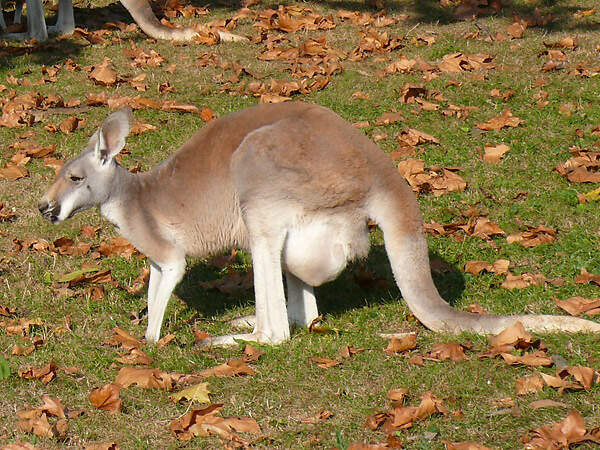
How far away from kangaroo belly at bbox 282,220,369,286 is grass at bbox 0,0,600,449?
41 centimetres

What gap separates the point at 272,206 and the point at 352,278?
1.25 m

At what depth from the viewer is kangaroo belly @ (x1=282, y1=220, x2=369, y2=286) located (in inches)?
189

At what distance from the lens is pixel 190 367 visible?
4742mm

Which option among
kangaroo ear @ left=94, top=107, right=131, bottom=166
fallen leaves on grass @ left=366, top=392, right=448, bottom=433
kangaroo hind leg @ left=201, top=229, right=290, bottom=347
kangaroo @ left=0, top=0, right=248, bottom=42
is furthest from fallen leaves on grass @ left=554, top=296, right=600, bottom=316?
kangaroo @ left=0, top=0, right=248, bottom=42

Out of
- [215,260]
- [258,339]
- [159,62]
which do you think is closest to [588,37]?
[159,62]

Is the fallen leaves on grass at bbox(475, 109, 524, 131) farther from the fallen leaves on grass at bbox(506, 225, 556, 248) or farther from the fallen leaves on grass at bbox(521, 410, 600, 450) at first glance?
the fallen leaves on grass at bbox(521, 410, 600, 450)

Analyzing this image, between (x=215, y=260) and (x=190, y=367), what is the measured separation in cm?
154

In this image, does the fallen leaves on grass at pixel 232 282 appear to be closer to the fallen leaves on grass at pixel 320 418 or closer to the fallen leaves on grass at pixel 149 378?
the fallen leaves on grass at pixel 149 378

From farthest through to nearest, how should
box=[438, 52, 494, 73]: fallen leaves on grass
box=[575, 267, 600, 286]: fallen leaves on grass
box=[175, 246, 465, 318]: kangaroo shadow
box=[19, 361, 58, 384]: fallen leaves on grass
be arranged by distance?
box=[438, 52, 494, 73]: fallen leaves on grass
box=[175, 246, 465, 318]: kangaroo shadow
box=[575, 267, 600, 286]: fallen leaves on grass
box=[19, 361, 58, 384]: fallen leaves on grass

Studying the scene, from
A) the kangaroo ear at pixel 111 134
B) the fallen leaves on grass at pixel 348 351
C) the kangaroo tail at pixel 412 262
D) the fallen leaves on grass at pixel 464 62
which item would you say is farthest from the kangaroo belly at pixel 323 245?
the fallen leaves on grass at pixel 464 62

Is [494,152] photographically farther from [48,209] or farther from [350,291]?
[48,209]

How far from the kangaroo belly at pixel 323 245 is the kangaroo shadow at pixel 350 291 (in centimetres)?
61

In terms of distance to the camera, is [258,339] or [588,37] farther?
[588,37]

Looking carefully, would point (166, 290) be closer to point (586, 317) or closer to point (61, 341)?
point (61, 341)
